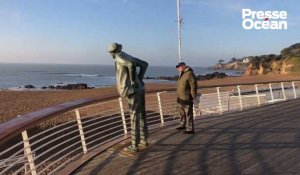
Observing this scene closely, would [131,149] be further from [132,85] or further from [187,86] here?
[187,86]

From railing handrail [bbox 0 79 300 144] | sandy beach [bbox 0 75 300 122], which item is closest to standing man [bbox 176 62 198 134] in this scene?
railing handrail [bbox 0 79 300 144]

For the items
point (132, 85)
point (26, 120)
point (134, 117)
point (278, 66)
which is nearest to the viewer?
point (26, 120)

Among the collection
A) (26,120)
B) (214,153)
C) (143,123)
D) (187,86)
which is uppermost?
(187,86)

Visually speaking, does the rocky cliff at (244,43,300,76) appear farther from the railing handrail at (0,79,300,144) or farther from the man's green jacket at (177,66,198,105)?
the railing handrail at (0,79,300,144)

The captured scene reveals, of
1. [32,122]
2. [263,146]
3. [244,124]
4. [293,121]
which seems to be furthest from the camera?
[293,121]

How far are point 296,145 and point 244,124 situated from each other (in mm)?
2706

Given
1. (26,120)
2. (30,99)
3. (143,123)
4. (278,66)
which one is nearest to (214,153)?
(143,123)

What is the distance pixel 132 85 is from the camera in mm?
6523

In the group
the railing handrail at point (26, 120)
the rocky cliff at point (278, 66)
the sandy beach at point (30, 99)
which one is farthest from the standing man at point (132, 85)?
the rocky cliff at point (278, 66)

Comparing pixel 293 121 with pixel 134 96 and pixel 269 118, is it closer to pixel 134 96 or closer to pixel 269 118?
pixel 269 118

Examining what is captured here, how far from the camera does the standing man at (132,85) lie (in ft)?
21.0

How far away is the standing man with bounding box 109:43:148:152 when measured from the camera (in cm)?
640

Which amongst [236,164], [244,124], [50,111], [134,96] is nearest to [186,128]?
[244,124]

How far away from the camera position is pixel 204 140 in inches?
303
